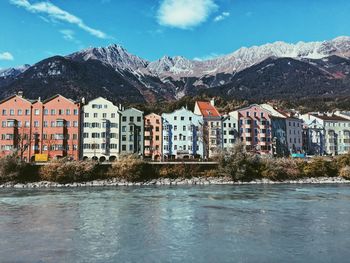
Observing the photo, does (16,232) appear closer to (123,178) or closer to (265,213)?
(265,213)

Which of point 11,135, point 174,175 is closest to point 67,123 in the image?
point 11,135

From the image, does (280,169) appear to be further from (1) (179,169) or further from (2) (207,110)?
(2) (207,110)

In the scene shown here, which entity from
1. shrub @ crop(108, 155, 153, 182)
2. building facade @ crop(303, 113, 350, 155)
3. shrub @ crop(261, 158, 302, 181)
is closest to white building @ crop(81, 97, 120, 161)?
shrub @ crop(108, 155, 153, 182)

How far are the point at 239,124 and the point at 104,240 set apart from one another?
8977 centimetres

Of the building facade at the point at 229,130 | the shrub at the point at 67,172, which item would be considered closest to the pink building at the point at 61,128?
the shrub at the point at 67,172

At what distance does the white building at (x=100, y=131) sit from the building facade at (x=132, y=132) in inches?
65.0

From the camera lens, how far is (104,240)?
2516cm

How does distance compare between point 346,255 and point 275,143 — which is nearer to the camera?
point 346,255

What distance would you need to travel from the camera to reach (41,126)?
318 feet

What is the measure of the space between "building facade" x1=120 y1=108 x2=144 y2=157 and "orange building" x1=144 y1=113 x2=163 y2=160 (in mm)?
1497

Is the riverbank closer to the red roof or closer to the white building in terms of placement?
the white building

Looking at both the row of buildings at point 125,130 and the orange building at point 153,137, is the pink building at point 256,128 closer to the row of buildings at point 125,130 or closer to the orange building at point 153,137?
the row of buildings at point 125,130

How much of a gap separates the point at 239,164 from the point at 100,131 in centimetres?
3951

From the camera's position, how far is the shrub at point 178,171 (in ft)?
257
